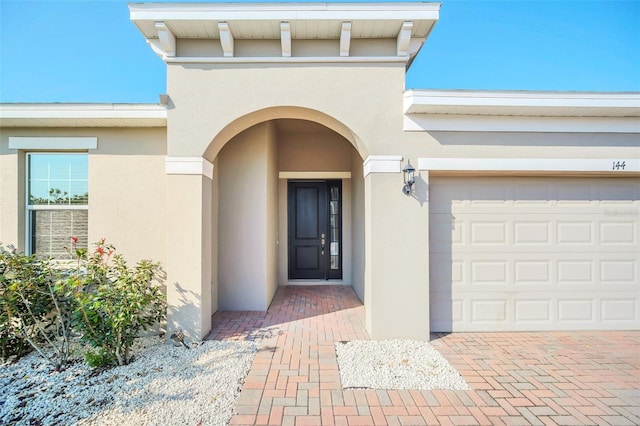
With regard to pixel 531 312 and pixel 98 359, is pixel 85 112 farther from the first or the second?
pixel 531 312

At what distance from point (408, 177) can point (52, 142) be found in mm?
5503

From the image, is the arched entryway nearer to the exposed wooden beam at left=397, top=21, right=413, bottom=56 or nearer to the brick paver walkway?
the brick paver walkway

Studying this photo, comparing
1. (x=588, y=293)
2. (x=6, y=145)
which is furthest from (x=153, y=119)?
(x=588, y=293)

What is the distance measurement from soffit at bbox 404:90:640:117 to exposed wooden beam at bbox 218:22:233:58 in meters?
2.54

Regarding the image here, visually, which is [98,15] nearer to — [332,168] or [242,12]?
[242,12]

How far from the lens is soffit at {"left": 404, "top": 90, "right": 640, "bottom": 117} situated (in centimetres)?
384

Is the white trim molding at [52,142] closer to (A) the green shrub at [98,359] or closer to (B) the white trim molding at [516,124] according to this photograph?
(A) the green shrub at [98,359]

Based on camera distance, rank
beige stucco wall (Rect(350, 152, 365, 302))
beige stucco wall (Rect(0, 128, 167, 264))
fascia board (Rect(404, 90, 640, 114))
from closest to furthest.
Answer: fascia board (Rect(404, 90, 640, 114)) → beige stucco wall (Rect(0, 128, 167, 264)) → beige stucco wall (Rect(350, 152, 365, 302))

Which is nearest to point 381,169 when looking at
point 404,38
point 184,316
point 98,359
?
point 404,38

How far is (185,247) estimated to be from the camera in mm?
3990

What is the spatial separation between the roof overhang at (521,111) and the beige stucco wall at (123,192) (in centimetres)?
391

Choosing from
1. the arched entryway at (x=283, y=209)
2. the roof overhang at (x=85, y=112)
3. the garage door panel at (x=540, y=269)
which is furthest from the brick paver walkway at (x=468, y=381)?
the roof overhang at (x=85, y=112)

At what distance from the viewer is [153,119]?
4234mm

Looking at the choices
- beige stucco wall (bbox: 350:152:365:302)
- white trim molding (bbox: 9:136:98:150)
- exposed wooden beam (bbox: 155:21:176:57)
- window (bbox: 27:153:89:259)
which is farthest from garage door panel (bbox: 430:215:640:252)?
window (bbox: 27:153:89:259)
